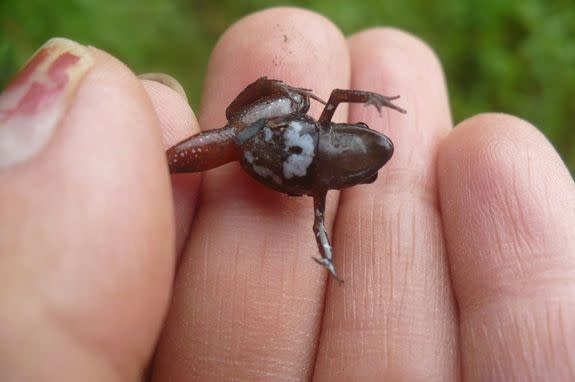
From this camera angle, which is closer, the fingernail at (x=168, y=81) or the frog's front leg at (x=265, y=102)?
the frog's front leg at (x=265, y=102)

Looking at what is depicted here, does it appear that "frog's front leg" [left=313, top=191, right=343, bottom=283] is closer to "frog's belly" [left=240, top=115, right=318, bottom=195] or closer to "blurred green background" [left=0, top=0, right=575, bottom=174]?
"frog's belly" [left=240, top=115, right=318, bottom=195]

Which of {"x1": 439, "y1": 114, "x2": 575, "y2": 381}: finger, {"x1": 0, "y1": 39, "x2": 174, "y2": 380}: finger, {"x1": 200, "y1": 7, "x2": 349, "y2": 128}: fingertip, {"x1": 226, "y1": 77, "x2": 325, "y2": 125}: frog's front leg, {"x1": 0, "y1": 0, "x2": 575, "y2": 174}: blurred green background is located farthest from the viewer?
{"x1": 0, "y1": 0, "x2": 575, "y2": 174}: blurred green background

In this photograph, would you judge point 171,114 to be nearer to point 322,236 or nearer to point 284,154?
point 284,154

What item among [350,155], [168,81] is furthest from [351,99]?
[168,81]

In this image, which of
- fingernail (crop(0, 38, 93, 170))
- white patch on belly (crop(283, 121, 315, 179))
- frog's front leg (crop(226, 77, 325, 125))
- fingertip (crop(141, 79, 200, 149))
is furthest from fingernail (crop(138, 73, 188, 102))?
fingernail (crop(0, 38, 93, 170))

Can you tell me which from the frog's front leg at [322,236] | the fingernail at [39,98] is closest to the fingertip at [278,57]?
the frog's front leg at [322,236]

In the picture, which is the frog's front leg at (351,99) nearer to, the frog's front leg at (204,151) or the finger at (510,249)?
the frog's front leg at (204,151)

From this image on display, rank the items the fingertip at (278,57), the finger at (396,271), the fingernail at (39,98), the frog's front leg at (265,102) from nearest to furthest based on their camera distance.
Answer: the fingernail at (39,98)
the finger at (396,271)
the frog's front leg at (265,102)
the fingertip at (278,57)
